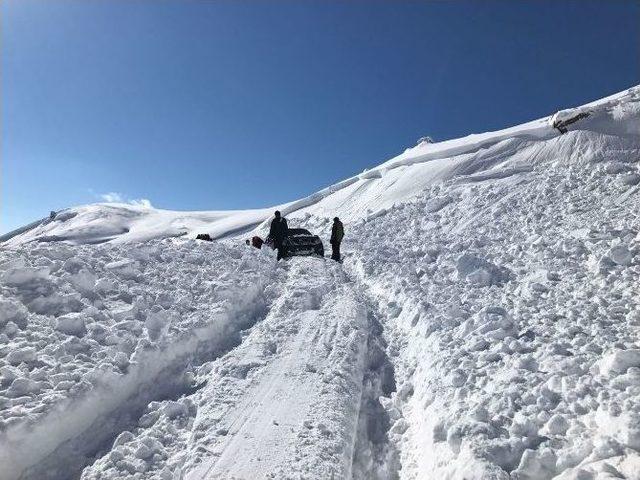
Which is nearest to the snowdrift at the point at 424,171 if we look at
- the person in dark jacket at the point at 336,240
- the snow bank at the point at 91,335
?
the person in dark jacket at the point at 336,240

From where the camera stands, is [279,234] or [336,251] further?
[336,251]

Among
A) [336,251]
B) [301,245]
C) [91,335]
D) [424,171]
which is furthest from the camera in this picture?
[424,171]

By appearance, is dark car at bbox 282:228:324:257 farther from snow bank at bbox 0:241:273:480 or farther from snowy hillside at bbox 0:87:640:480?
snow bank at bbox 0:241:273:480

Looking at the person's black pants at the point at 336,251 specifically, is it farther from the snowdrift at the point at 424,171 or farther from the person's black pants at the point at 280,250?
the snowdrift at the point at 424,171

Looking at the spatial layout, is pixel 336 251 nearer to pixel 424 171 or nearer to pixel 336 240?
pixel 336 240

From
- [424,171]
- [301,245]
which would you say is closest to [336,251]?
[301,245]

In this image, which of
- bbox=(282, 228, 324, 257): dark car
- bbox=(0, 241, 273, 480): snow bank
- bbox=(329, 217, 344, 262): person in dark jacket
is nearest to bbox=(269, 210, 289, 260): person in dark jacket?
bbox=(282, 228, 324, 257): dark car

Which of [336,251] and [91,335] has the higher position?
[336,251]

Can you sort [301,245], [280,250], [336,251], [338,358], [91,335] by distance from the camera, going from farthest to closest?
[336,251], [301,245], [280,250], [338,358], [91,335]

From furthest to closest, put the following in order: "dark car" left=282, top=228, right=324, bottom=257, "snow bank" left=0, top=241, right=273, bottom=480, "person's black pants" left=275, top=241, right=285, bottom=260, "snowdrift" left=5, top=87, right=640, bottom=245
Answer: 1. "snowdrift" left=5, top=87, right=640, bottom=245
2. "dark car" left=282, top=228, right=324, bottom=257
3. "person's black pants" left=275, top=241, right=285, bottom=260
4. "snow bank" left=0, top=241, right=273, bottom=480

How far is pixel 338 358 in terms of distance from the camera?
29.3ft

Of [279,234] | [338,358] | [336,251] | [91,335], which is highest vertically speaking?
[279,234]

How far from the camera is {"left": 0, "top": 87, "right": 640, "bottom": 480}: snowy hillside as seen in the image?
237 inches

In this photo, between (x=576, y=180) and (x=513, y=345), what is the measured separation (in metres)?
13.9
